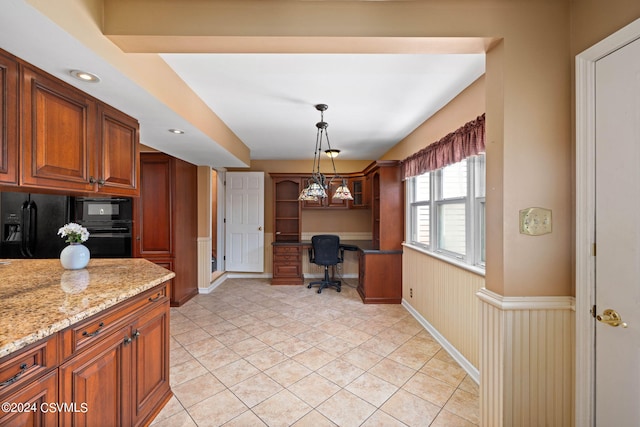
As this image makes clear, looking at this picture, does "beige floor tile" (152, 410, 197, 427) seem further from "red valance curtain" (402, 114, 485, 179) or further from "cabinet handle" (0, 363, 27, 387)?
"red valance curtain" (402, 114, 485, 179)

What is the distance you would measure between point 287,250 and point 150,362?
3.27 meters

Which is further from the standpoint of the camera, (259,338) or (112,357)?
(259,338)

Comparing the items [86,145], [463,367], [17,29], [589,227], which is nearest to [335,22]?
→ [17,29]

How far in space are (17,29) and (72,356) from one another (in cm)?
139

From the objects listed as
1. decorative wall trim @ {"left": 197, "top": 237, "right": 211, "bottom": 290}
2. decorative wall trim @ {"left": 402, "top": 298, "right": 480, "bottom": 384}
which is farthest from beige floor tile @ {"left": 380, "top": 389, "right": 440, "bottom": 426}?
decorative wall trim @ {"left": 197, "top": 237, "right": 211, "bottom": 290}

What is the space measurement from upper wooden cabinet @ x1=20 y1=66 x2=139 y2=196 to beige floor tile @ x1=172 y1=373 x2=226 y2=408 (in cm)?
160

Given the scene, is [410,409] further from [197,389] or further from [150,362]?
[150,362]

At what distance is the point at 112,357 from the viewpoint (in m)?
1.34

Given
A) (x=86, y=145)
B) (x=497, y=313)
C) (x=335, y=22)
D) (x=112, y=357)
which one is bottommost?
(x=112, y=357)

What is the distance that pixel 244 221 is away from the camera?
5.12 meters

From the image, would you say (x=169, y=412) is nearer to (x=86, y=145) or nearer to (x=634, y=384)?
(x=86, y=145)

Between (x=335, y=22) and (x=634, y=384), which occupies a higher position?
(x=335, y=22)

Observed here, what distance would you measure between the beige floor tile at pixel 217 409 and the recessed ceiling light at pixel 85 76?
7.20 ft

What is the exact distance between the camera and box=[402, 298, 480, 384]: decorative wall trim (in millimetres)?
2126
